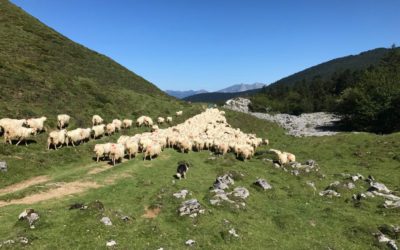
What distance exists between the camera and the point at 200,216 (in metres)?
21.1

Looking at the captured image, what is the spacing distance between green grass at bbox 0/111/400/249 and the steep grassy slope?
40.1 feet

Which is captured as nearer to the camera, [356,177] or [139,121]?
[356,177]

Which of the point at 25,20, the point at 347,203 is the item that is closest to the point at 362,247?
the point at 347,203

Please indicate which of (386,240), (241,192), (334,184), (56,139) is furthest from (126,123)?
(386,240)

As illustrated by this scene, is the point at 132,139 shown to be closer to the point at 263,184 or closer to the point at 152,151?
the point at 152,151

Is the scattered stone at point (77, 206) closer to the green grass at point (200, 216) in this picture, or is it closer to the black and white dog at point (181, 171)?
the green grass at point (200, 216)

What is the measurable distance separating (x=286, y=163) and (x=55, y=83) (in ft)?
116

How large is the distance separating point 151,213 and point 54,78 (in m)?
41.3

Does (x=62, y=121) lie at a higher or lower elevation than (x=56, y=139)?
higher

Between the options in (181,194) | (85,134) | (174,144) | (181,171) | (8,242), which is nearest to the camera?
(8,242)

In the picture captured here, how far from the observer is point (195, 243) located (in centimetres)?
1838

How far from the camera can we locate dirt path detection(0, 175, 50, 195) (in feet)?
79.9

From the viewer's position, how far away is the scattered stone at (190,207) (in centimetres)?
2133

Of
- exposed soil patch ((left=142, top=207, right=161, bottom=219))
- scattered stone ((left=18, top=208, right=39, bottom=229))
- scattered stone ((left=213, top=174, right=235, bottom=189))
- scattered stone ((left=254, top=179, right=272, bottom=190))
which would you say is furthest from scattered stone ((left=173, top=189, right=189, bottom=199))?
scattered stone ((left=18, top=208, right=39, bottom=229))
